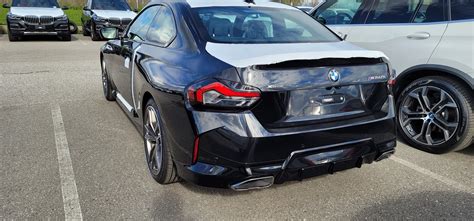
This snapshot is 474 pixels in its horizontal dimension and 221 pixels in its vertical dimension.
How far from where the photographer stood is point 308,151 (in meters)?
2.53

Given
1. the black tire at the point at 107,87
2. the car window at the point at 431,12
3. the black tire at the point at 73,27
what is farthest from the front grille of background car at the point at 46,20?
the car window at the point at 431,12

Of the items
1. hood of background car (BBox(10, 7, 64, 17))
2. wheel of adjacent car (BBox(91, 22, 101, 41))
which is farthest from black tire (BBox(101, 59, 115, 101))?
wheel of adjacent car (BBox(91, 22, 101, 41))

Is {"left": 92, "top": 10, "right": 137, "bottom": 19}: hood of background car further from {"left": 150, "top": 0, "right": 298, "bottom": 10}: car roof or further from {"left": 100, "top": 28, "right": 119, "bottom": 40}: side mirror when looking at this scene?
{"left": 150, "top": 0, "right": 298, "bottom": 10}: car roof

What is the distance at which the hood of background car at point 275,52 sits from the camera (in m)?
2.44

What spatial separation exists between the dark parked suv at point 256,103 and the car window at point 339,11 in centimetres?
189

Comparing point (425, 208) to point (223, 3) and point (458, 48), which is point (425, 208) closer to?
point (458, 48)

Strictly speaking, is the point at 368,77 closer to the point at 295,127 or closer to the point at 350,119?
the point at 350,119

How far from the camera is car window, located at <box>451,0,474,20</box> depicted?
3674 millimetres

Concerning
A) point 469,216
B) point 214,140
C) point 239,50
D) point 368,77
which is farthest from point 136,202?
point 469,216

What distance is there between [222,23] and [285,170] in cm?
140

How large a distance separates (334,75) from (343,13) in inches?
114

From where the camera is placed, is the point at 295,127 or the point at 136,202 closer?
the point at 295,127

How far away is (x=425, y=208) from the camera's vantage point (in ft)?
9.68

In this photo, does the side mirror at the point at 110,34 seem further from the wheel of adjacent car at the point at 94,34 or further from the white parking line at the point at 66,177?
the wheel of adjacent car at the point at 94,34
